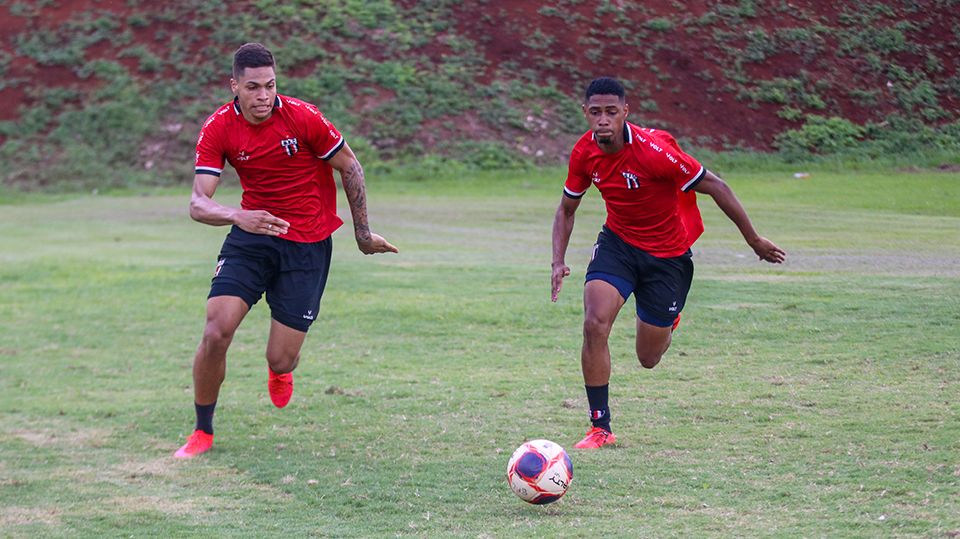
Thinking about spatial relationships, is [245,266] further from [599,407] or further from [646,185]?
[646,185]

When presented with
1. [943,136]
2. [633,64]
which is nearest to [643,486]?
[943,136]

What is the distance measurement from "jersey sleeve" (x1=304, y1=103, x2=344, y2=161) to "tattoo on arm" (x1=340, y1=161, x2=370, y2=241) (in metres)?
0.20

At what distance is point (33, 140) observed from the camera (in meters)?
34.8

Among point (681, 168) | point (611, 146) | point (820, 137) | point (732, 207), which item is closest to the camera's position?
point (732, 207)

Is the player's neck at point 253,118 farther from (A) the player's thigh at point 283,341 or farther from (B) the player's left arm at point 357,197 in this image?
→ (A) the player's thigh at point 283,341

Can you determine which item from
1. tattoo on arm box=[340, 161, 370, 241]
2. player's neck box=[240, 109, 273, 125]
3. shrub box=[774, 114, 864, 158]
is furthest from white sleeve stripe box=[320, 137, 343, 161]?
shrub box=[774, 114, 864, 158]

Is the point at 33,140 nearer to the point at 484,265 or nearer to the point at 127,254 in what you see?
the point at 127,254

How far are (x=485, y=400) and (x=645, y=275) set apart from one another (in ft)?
5.85

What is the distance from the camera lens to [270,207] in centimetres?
845

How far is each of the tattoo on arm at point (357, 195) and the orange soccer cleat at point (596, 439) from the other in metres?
2.07

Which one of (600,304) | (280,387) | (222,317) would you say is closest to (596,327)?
(600,304)

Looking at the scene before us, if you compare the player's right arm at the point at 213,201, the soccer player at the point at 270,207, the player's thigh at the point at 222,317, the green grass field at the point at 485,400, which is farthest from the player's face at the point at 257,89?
the green grass field at the point at 485,400

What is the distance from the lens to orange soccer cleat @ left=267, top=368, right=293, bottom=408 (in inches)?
346

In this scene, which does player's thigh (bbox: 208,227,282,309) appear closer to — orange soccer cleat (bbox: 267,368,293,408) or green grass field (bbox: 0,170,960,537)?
orange soccer cleat (bbox: 267,368,293,408)
